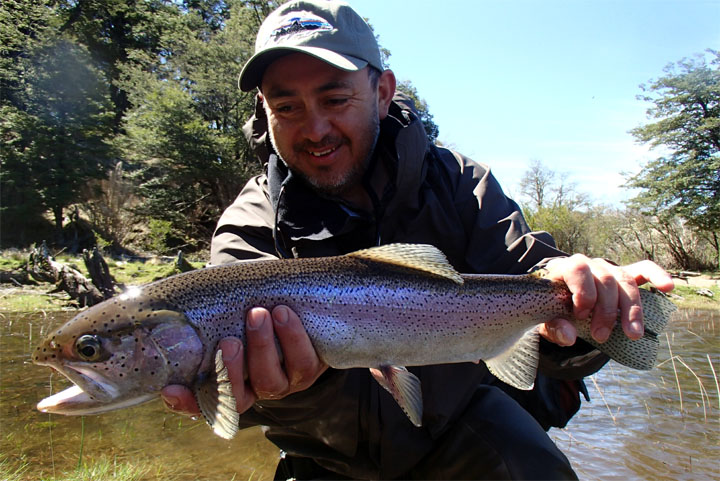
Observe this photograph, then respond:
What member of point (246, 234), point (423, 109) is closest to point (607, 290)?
point (246, 234)

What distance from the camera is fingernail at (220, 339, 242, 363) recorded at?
238 cm

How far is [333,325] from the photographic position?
2.52 meters

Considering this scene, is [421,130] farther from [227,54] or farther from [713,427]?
[227,54]

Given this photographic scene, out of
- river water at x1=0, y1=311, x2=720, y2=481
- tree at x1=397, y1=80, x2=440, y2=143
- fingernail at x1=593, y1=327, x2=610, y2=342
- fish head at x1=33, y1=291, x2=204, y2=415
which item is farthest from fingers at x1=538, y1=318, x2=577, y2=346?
tree at x1=397, y1=80, x2=440, y2=143

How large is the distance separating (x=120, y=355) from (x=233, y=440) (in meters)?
3.37

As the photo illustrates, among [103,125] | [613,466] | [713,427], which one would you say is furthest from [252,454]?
[103,125]

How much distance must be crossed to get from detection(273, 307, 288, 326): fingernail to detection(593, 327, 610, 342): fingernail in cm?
168

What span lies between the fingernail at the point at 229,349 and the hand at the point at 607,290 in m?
1.80

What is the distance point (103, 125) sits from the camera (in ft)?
99.1

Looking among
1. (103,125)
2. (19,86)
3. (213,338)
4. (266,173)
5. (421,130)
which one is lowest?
(213,338)

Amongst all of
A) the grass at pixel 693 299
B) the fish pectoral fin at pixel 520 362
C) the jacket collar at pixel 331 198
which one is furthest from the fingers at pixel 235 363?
the grass at pixel 693 299

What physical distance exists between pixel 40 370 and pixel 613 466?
7431 mm

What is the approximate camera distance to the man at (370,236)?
9.51 ft

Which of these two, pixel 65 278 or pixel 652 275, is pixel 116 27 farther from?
pixel 652 275
